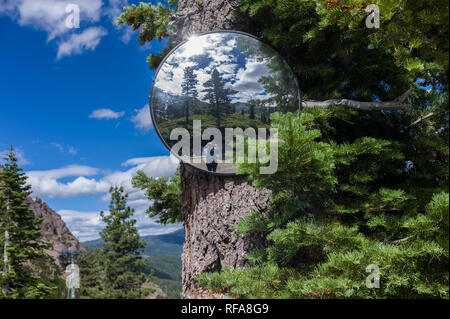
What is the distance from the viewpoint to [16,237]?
12953 millimetres

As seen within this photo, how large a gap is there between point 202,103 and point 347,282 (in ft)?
5.85

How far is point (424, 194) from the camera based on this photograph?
1781 mm

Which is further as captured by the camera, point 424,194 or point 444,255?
point 424,194

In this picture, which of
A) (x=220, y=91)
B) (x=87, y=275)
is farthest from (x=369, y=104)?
(x=87, y=275)

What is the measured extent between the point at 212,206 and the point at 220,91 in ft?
3.64

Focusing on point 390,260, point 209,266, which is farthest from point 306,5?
point 209,266

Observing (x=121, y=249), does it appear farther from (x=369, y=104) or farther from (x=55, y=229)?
(x=55, y=229)

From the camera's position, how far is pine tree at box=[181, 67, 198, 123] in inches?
95.6

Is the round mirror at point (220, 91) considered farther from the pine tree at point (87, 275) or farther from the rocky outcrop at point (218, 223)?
the pine tree at point (87, 275)

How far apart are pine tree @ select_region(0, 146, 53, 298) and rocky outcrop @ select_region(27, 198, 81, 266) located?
65.9m

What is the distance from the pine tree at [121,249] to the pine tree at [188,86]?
87.9ft

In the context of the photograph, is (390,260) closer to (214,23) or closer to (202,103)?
(202,103)

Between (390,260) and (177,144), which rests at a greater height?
(177,144)

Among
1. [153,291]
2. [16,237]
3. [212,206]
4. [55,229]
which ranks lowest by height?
[55,229]
